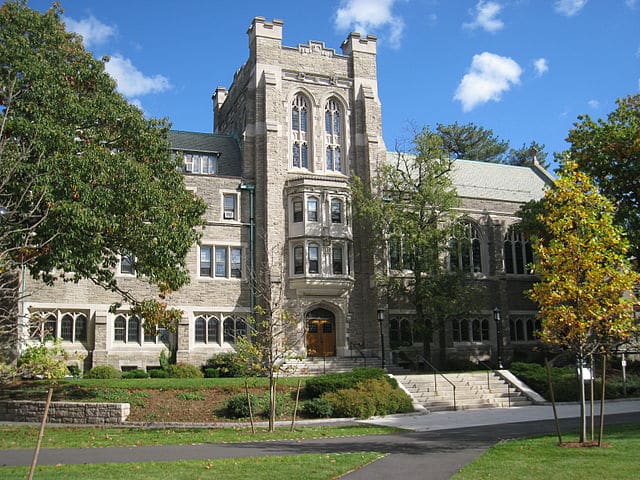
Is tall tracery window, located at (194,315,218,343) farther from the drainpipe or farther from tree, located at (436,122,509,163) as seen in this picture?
tree, located at (436,122,509,163)

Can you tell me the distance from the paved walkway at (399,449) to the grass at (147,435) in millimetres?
834

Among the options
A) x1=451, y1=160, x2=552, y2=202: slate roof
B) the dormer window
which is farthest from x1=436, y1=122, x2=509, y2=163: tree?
the dormer window

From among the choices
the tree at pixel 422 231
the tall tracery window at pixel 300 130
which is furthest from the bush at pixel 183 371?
the tall tracery window at pixel 300 130

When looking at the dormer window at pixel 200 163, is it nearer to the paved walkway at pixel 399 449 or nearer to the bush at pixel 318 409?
the bush at pixel 318 409

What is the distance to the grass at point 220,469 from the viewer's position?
10727 mm

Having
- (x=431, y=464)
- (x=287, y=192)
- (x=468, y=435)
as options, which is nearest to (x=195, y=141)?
(x=287, y=192)

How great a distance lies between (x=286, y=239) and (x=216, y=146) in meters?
7.03

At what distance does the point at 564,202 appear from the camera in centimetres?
1454

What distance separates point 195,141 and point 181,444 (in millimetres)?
24230

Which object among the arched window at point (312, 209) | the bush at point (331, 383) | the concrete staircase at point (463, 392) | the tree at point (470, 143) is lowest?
the concrete staircase at point (463, 392)

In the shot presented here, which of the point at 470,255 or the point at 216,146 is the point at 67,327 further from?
the point at 470,255

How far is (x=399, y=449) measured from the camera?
14.3 meters

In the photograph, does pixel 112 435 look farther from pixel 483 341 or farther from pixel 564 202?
pixel 483 341

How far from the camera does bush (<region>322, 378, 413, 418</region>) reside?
72.6ft
